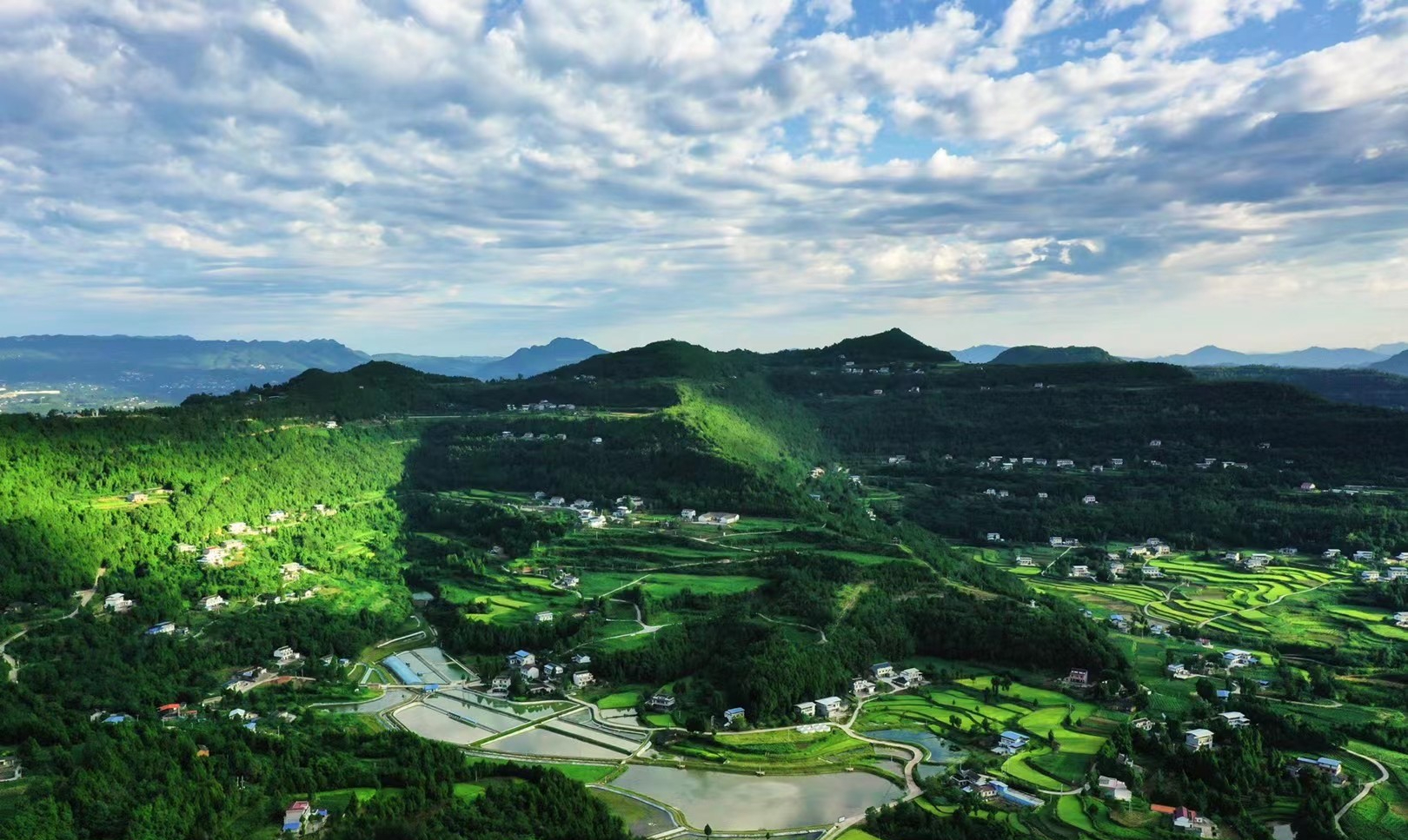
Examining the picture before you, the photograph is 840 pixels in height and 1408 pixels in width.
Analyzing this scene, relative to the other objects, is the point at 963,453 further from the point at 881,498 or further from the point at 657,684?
the point at 657,684

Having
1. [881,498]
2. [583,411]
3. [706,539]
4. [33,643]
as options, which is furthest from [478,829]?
[583,411]

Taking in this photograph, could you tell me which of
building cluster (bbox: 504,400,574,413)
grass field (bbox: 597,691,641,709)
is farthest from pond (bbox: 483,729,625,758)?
building cluster (bbox: 504,400,574,413)

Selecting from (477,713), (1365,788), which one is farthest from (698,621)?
(1365,788)

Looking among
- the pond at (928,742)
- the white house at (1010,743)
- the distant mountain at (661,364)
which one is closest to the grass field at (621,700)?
the pond at (928,742)

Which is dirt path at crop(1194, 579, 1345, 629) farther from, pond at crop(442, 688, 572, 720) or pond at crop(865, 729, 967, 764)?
pond at crop(442, 688, 572, 720)

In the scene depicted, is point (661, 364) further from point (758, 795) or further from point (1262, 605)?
point (758, 795)

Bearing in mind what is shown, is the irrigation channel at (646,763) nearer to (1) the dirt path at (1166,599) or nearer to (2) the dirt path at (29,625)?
(2) the dirt path at (29,625)
